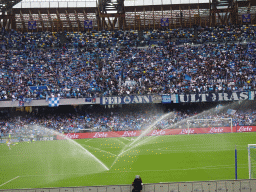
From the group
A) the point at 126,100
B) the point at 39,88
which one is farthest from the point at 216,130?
the point at 39,88

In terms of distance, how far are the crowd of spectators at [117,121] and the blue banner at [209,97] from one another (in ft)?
8.54

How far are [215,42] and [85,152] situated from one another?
3457 cm

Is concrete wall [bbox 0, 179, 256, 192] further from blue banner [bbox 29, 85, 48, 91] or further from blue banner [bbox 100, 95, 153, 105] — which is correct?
blue banner [bbox 29, 85, 48, 91]

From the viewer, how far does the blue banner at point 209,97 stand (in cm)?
4231

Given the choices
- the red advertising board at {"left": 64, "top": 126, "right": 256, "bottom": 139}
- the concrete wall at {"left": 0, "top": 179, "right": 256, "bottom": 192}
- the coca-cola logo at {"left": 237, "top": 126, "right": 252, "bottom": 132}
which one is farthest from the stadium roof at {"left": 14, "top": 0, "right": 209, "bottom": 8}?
the concrete wall at {"left": 0, "top": 179, "right": 256, "bottom": 192}

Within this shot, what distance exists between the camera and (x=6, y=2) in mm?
52531

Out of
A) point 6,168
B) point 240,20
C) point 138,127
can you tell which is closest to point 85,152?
point 6,168

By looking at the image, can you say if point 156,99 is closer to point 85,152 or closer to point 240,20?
point 85,152

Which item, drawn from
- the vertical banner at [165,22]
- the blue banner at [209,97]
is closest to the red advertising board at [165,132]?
the blue banner at [209,97]

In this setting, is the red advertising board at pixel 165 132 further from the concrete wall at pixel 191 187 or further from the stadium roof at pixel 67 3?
the concrete wall at pixel 191 187

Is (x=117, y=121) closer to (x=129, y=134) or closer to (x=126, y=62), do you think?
(x=129, y=134)

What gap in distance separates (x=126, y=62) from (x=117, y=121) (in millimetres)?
10744

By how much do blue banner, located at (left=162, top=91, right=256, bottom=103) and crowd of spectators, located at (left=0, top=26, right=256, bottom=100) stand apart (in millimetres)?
910

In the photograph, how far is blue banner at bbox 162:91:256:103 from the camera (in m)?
42.3
